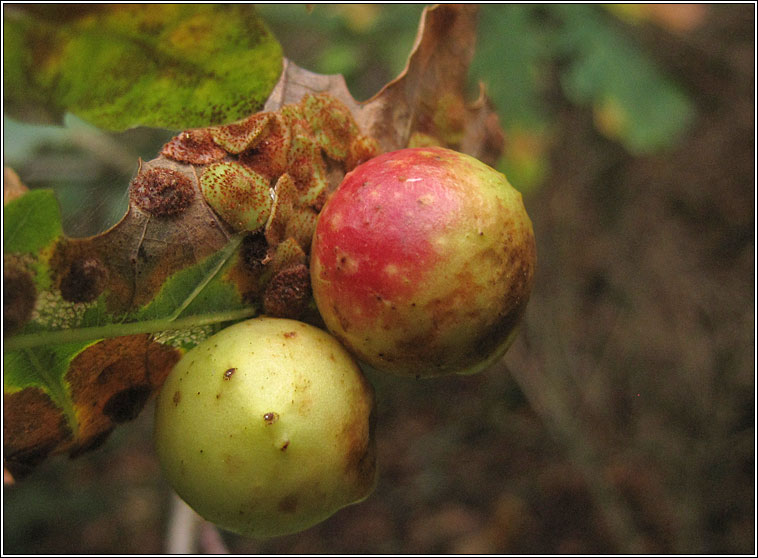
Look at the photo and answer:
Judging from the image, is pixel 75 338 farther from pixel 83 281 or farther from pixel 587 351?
pixel 587 351

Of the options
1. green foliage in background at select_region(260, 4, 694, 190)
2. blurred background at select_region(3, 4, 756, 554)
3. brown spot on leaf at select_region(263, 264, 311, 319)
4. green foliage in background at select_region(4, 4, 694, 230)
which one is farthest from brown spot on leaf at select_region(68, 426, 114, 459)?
blurred background at select_region(3, 4, 756, 554)

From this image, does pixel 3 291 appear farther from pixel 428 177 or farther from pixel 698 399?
pixel 698 399

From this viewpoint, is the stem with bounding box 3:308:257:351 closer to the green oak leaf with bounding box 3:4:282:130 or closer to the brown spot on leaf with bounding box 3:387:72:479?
the brown spot on leaf with bounding box 3:387:72:479

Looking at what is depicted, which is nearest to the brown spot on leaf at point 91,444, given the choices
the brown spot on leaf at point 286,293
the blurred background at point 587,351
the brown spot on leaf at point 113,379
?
the brown spot on leaf at point 113,379

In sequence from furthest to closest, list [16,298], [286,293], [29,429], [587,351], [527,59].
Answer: [587,351] < [527,59] < [286,293] < [29,429] < [16,298]

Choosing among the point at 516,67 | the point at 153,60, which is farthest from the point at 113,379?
the point at 516,67

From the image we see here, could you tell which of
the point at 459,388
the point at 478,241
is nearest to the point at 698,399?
the point at 459,388
